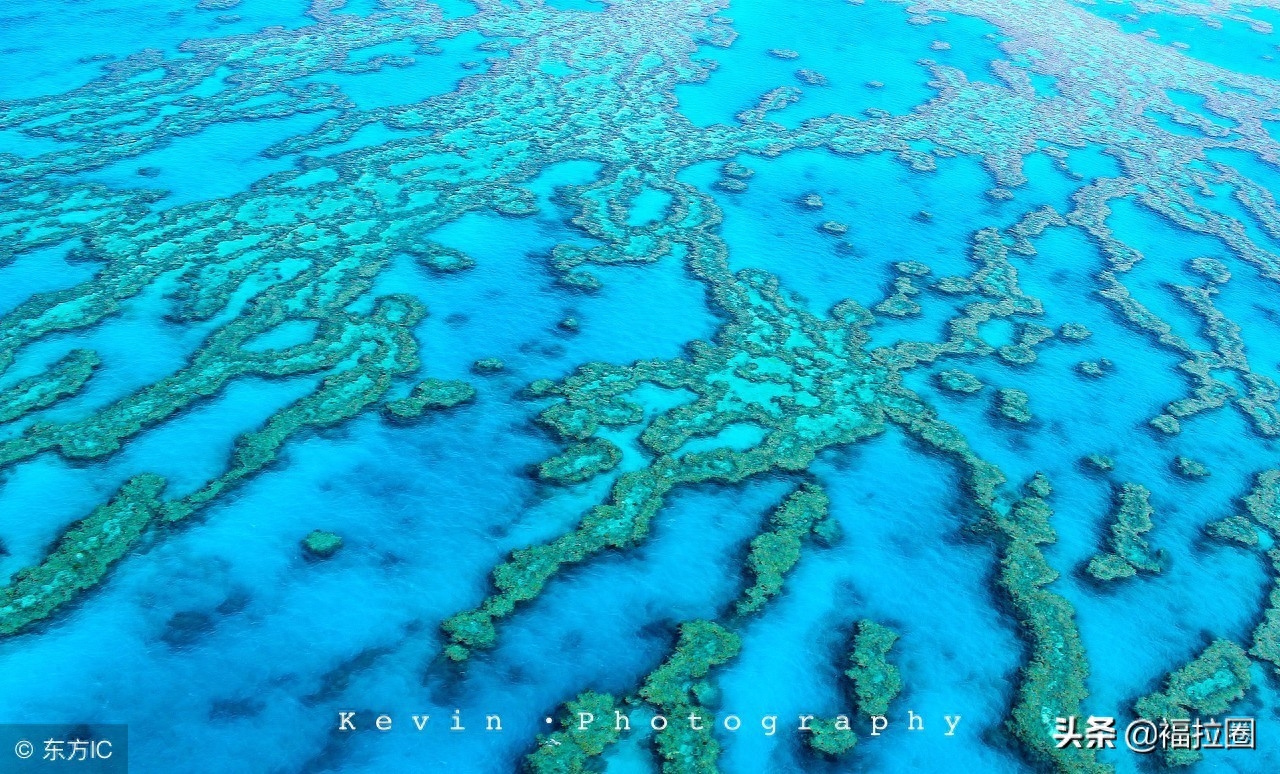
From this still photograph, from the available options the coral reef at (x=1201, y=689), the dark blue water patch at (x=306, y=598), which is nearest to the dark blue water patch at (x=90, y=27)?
the dark blue water patch at (x=306, y=598)

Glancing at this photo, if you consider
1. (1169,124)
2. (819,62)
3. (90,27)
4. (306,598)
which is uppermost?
(90,27)

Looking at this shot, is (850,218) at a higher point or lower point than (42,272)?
lower

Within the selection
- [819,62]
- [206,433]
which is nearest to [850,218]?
[819,62]

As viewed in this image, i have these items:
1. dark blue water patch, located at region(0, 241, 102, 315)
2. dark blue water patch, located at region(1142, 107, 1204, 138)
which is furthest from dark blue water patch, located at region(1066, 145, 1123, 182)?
dark blue water patch, located at region(0, 241, 102, 315)

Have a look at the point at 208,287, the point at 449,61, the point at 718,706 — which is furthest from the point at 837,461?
the point at 449,61

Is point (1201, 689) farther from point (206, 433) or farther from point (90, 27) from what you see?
point (90, 27)

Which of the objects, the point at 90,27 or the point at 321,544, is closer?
the point at 321,544

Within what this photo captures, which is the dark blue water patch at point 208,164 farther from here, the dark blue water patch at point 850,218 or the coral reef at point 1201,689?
the coral reef at point 1201,689
